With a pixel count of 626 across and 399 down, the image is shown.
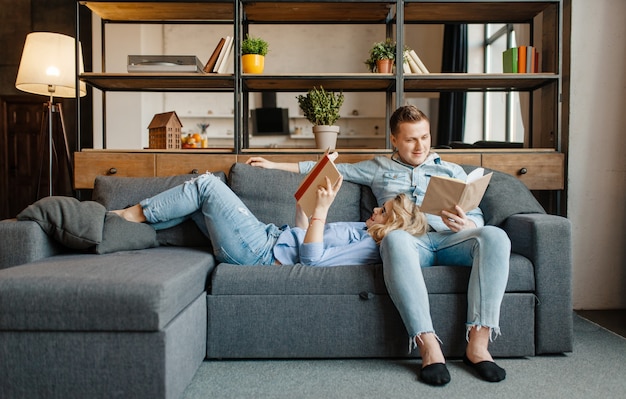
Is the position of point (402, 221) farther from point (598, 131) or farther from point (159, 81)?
point (159, 81)

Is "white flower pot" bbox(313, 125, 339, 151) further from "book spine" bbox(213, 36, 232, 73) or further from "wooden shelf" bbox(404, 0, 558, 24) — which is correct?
"wooden shelf" bbox(404, 0, 558, 24)

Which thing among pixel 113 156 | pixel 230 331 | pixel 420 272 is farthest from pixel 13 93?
pixel 420 272

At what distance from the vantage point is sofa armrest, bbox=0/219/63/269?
2102 mm

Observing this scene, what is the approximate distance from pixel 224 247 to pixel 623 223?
2252mm

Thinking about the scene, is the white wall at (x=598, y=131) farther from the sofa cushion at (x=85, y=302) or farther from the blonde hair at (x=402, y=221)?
the sofa cushion at (x=85, y=302)

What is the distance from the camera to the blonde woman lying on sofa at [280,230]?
7.03 feet

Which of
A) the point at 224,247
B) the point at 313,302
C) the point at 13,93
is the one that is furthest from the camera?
the point at 13,93

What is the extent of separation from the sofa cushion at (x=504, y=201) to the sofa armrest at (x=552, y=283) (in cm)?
26

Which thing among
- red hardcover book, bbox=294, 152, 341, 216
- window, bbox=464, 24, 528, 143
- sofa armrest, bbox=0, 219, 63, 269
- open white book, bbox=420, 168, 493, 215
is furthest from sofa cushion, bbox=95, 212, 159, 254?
window, bbox=464, 24, 528, 143

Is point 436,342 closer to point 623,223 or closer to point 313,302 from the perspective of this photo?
point 313,302

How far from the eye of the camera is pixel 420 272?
1.99 meters

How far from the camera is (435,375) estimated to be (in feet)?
6.09

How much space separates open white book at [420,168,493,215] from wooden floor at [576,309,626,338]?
108 cm

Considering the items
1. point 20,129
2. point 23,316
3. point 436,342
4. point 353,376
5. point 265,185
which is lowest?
point 353,376
